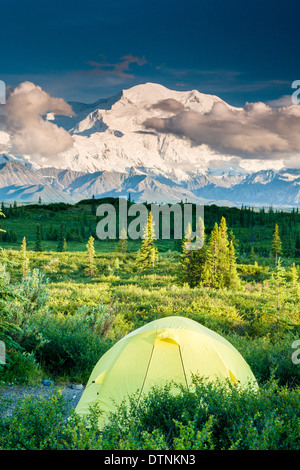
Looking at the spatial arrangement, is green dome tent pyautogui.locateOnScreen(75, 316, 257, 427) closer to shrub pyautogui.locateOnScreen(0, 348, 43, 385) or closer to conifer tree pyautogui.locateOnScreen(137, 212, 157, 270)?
shrub pyautogui.locateOnScreen(0, 348, 43, 385)

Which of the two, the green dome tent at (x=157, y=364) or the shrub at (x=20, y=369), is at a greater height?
the green dome tent at (x=157, y=364)

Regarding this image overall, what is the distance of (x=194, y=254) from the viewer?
2902 centimetres

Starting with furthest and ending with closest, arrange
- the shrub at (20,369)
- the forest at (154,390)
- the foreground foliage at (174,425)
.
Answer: the shrub at (20,369) < the forest at (154,390) < the foreground foliage at (174,425)

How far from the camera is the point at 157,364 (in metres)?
7.55

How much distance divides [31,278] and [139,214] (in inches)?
4101

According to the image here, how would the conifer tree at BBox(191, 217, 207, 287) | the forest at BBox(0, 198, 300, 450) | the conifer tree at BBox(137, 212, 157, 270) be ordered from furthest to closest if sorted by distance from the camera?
the conifer tree at BBox(137, 212, 157, 270) < the conifer tree at BBox(191, 217, 207, 287) < the forest at BBox(0, 198, 300, 450)

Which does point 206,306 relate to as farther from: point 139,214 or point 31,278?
point 139,214

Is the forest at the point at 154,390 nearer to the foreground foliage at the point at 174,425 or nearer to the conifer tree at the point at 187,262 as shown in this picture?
the foreground foliage at the point at 174,425

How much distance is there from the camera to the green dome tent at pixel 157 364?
291 inches

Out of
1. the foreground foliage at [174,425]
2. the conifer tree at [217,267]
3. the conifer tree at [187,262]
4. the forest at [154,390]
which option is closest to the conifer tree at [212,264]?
the conifer tree at [217,267]

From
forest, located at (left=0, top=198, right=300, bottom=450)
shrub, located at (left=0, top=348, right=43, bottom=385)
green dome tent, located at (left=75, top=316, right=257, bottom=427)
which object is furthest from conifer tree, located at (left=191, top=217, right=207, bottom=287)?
green dome tent, located at (left=75, top=316, right=257, bottom=427)

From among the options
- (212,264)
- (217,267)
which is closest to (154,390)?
(212,264)

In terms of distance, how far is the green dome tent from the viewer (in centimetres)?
740
